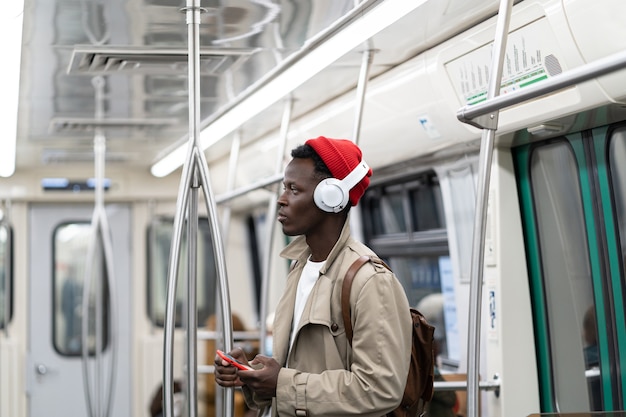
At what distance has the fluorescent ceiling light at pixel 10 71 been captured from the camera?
11.6 feet

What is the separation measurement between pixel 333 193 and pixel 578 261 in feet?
5.50

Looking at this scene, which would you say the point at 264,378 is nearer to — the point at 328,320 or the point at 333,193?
the point at 328,320

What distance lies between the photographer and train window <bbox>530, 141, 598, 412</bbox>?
3803 mm

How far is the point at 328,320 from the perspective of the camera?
8.18 ft

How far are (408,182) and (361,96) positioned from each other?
1.71 metres

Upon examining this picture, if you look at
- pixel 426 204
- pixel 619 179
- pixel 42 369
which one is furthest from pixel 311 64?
pixel 42 369

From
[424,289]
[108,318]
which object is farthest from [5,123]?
[108,318]

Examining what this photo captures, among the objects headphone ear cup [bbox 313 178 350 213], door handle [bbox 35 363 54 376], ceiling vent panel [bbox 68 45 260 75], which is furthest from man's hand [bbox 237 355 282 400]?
door handle [bbox 35 363 54 376]

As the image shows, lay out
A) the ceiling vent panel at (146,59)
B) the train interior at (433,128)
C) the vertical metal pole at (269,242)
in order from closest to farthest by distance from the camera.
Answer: the train interior at (433,128)
the ceiling vent panel at (146,59)
the vertical metal pole at (269,242)

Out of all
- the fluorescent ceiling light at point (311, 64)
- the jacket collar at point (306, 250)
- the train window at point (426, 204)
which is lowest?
the jacket collar at point (306, 250)

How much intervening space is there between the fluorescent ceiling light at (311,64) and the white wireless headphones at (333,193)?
532 millimetres

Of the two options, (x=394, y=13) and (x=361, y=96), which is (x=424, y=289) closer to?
(x=361, y=96)

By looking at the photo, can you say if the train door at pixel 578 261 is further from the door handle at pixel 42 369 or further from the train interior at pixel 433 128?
the door handle at pixel 42 369

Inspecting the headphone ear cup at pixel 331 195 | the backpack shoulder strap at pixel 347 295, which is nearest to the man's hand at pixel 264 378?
the backpack shoulder strap at pixel 347 295
